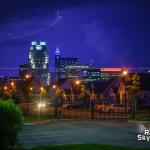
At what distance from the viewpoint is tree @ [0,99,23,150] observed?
55.9 feet

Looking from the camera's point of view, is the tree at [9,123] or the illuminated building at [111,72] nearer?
the tree at [9,123]

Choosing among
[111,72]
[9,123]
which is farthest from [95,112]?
[111,72]

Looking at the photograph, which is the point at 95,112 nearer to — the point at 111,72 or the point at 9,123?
the point at 9,123

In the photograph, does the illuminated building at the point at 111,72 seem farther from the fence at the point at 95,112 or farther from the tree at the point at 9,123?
the tree at the point at 9,123

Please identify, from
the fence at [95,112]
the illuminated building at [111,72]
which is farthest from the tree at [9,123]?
the illuminated building at [111,72]

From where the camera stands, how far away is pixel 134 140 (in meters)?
22.2

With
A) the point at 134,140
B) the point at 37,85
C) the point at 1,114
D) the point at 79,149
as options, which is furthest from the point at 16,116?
the point at 37,85

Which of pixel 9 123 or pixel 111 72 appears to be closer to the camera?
pixel 9 123

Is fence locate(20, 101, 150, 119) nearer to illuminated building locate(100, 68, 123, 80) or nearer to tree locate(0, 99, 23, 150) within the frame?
tree locate(0, 99, 23, 150)

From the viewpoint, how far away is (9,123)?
17266 mm

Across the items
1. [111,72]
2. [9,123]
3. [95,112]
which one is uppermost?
[111,72]

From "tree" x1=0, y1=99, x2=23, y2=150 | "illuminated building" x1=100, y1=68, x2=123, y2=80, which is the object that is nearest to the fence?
"tree" x1=0, y1=99, x2=23, y2=150

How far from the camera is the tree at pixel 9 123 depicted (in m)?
17.0

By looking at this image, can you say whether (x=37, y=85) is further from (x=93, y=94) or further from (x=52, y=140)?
(x=52, y=140)
